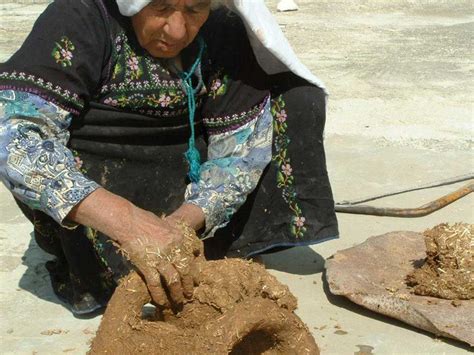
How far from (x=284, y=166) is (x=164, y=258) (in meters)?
1.28

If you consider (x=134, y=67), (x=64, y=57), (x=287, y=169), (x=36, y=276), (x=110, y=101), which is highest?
(x=64, y=57)

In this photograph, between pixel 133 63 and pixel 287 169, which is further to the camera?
pixel 287 169

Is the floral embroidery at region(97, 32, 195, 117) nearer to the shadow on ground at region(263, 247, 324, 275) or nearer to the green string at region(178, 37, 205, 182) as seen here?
the green string at region(178, 37, 205, 182)

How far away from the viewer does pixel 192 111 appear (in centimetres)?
368

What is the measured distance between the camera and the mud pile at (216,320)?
2703 mm

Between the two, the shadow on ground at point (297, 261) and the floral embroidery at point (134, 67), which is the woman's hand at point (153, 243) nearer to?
the floral embroidery at point (134, 67)

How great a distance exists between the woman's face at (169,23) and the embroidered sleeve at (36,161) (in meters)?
0.46

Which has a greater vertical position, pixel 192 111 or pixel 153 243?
pixel 192 111

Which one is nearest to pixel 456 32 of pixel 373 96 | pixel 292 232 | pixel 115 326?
pixel 373 96

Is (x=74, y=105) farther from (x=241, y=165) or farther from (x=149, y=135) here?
(x=241, y=165)

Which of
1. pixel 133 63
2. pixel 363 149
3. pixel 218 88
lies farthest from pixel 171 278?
pixel 363 149

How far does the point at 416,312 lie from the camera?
351cm

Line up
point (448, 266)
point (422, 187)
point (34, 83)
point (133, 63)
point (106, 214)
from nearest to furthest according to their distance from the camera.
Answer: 1. point (106, 214)
2. point (34, 83)
3. point (133, 63)
4. point (448, 266)
5. point (422, 187)

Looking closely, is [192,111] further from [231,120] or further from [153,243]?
[153,243]
